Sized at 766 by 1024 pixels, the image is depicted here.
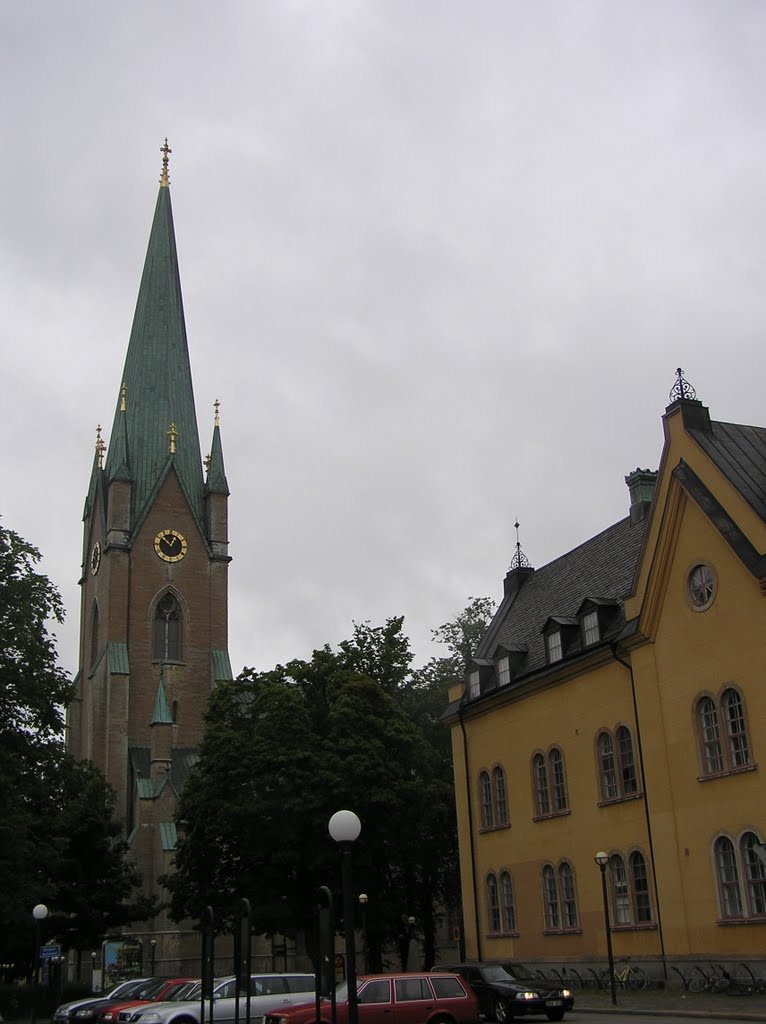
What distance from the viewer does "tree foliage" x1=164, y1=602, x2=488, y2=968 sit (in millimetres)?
39000

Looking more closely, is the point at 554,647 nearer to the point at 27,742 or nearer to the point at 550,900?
the point at 550,900

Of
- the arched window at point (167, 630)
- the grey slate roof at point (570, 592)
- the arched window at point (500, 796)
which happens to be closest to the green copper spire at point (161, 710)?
the arched window at point (167, 630)

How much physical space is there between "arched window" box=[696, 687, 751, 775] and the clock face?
165 ft

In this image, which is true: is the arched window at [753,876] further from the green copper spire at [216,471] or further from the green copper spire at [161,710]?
the green copper spire at [216,471]

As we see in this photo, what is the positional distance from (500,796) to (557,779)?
12.5 feet

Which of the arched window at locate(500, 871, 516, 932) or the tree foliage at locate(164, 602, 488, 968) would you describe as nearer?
the arched window at locate(500, 871, 516, 932)

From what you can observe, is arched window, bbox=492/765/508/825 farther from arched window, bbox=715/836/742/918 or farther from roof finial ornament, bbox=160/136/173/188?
roof finial ornament, bbox=160/136/173/188

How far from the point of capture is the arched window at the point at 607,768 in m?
31.8

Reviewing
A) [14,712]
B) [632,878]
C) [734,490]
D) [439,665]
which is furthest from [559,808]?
[439,665]

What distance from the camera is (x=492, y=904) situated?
124ft

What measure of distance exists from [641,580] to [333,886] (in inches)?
659

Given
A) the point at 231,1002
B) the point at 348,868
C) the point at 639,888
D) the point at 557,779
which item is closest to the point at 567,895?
the point at 557,779

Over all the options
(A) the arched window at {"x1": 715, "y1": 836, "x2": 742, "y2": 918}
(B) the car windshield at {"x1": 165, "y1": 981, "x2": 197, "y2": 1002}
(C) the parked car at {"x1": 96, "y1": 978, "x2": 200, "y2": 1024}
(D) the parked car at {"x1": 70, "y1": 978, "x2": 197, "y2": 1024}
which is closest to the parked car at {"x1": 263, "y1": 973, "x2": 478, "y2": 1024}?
(B) the car windshield at {"x1": 165, "y1": 981, "x2": 197, "y2": 1002}

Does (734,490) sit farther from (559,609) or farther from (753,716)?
(559,609)
